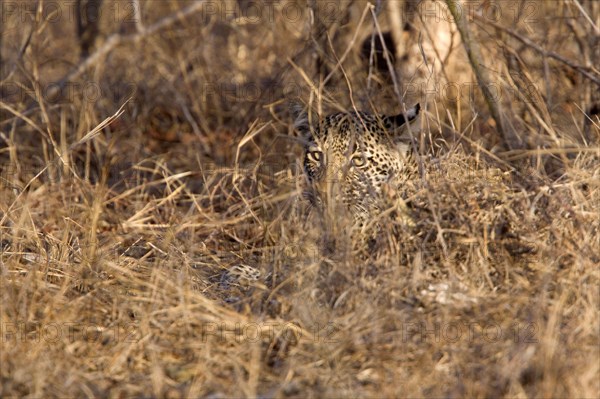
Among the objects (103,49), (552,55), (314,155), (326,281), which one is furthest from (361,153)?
(103,49)

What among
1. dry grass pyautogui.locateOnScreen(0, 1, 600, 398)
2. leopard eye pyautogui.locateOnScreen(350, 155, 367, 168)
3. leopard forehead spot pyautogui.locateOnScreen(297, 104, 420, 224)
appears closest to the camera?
dry grass pyautogui.locateOnScreen(0, 1, 600, 398)

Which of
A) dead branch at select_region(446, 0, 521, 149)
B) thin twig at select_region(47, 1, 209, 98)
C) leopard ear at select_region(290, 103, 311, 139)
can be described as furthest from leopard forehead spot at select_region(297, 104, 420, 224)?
thin twig at select_region(47, 1, 209, 98)

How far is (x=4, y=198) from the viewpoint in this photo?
625 cm

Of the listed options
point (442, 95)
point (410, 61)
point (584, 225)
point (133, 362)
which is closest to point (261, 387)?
point (133, 362)

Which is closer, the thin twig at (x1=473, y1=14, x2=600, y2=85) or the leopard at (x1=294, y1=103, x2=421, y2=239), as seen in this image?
the leopard at (x1=294, y1=103, x2=421, y2=239)

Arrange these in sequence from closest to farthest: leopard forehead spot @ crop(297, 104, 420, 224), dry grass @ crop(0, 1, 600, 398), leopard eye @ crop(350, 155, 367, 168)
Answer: dry grass @ crop(0, 1, 600, 398), leopard forehead spot @ crop(297, 104, 420, 224), leopard eye @ crop(350, 155, 367, 168)

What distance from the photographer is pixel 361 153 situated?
523 cm

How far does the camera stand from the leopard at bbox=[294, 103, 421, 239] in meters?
4.95

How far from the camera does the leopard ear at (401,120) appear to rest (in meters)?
5.18

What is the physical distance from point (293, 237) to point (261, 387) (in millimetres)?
1102

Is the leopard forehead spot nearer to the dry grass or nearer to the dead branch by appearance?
the dry grass

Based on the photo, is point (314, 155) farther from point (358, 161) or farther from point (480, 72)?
point (480, 72)

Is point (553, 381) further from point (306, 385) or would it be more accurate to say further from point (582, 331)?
point (306, 385)

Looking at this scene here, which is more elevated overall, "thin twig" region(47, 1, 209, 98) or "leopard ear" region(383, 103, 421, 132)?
"leopard ear" region(383, 103, 421, 132)
